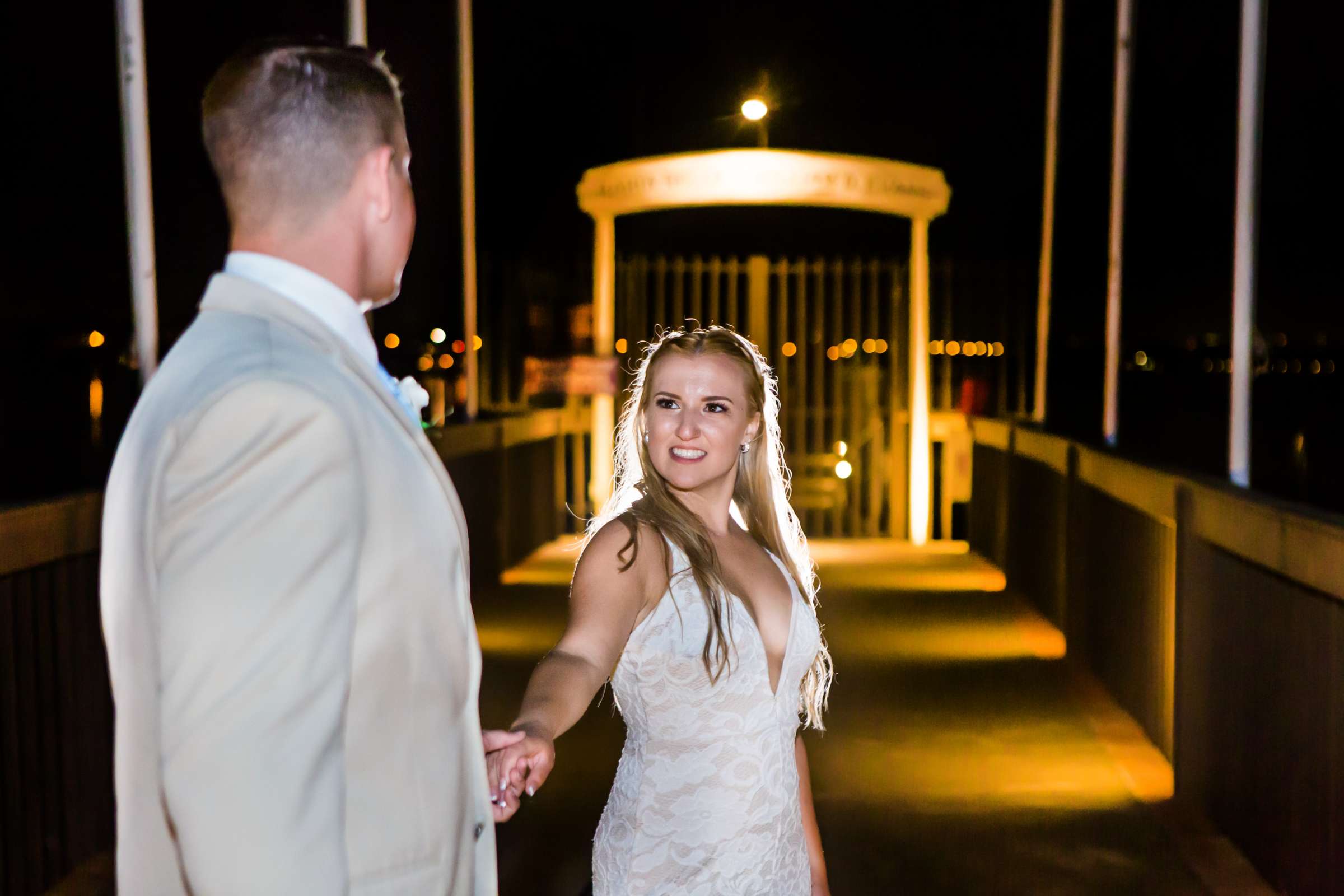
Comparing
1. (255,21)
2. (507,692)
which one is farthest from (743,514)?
(255,21)

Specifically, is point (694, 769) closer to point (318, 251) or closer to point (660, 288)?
point (318, 251)

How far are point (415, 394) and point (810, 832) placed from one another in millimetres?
1431

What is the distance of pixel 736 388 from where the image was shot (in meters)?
3.08

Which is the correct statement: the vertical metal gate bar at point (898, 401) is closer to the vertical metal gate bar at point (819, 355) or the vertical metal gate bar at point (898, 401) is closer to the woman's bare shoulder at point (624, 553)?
the vertical metal gate bar at point (819, 355)

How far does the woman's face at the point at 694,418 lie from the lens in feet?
9.89

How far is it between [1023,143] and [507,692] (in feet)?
55.0

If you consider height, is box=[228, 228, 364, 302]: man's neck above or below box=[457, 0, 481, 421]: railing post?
below

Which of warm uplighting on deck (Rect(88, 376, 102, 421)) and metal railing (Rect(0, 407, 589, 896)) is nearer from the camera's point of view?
metal railing (Rect(0, 407, 589, 896))

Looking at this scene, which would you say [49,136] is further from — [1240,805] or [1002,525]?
[1240,805]

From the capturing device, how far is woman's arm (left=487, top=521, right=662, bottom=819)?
2488 millimetres

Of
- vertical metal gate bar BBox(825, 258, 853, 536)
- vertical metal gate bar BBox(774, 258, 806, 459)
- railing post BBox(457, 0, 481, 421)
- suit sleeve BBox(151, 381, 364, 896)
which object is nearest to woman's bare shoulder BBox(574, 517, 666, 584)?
suit sleeve BBox(151, 381, 364, 896)

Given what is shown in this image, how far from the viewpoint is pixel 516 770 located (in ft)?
7.21

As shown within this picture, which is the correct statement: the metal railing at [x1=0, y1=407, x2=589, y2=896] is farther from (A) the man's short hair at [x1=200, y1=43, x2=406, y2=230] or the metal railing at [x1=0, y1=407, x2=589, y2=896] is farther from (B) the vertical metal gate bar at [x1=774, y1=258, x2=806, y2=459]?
(B) the vertical metal gate bar at [x1=774, y1=258, x2=806, y2=459]

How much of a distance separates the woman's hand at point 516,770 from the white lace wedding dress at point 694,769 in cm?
54
